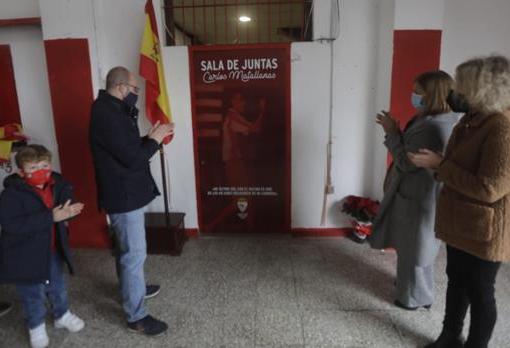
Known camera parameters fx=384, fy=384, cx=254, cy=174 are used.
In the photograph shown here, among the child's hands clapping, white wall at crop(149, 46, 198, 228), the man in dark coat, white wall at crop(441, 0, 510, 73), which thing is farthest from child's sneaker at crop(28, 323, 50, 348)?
white wall at crop(441, 0, 510, 73)

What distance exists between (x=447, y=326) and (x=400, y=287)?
419mm

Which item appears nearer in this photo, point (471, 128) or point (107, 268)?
point (471, 128)

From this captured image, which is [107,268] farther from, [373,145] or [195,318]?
[373,145]

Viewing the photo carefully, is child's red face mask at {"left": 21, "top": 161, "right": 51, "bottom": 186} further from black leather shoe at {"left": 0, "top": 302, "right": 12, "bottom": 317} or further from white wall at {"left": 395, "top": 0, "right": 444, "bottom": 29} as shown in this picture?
white wall at {"left": 395, "top": 0, "right": 444, "bottom": 29}

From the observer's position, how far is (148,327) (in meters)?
2.20

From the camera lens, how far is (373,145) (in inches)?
133

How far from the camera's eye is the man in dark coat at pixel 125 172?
1935 mm

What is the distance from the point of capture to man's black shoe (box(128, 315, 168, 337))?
7.17 ft

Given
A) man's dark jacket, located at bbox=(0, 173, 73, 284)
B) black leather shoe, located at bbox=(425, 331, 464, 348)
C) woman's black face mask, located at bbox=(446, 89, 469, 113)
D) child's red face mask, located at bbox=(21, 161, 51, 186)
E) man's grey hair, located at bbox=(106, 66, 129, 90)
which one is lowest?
black leather shoe, located at bbox=(425, 331, 464, 348)

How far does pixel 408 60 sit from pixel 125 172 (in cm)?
226

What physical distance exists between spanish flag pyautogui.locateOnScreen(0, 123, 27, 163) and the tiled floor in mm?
992

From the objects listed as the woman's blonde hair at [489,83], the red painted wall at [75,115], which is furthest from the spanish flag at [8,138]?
the woman's blonde hair at [489,83]

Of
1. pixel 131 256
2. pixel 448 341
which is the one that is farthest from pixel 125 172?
pixel 448 341

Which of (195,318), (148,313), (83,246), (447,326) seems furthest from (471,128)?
(83,246)
